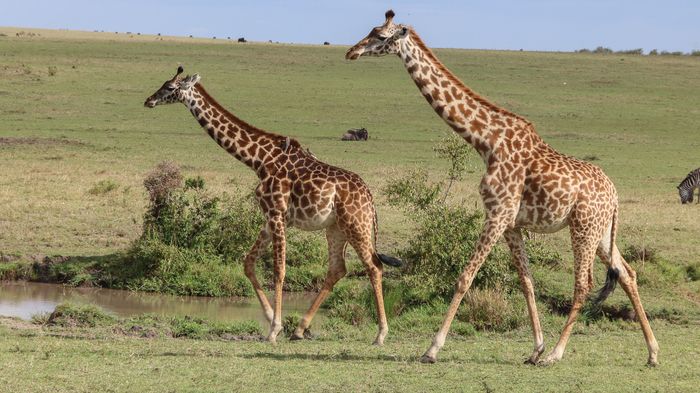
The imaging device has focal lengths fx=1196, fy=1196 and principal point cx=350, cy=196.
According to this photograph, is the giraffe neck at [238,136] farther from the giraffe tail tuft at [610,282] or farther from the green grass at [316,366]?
the giraffe tail tuft at [610,282]

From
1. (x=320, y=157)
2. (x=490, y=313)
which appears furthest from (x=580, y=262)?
(x=320, y=157)

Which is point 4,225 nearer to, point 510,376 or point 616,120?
point 510,376

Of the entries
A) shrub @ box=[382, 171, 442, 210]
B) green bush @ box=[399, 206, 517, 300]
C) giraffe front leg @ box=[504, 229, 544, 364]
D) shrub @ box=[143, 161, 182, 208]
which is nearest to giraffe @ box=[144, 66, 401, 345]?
giraffe front leg @ box=[504, 229, 544, 364]

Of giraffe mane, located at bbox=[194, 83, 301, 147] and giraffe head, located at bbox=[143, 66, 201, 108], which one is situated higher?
giraffe head, located at bbox=[143, 66, 201, 108]

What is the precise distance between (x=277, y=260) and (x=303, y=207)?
2.00 feet

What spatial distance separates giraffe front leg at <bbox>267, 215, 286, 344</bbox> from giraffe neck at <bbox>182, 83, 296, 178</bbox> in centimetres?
50

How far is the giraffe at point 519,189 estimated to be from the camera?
9.75 meters

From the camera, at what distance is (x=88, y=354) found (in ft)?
31.9

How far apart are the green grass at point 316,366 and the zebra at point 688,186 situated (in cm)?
1408

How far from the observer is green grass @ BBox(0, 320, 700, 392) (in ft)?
28.6

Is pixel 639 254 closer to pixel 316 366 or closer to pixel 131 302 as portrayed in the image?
pixel 131 302

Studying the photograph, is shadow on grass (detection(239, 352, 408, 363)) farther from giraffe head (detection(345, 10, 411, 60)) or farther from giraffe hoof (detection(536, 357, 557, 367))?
giraffe head (detection(345, 10, 411, 60))

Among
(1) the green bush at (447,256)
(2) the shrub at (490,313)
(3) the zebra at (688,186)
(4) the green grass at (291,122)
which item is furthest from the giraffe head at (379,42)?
(3) the zebra at (688,186)

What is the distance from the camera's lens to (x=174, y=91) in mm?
11961
